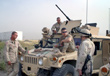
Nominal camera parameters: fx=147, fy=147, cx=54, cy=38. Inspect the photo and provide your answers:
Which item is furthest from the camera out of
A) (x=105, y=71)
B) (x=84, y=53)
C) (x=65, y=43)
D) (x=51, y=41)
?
(x=51, y=41)

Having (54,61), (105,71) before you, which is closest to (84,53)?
(105,71)

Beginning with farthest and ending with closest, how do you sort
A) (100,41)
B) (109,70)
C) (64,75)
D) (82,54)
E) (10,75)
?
(100,41), (10,75), (64,75), (82,54), (109,70)

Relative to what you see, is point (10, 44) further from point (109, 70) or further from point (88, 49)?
point (109, 70)

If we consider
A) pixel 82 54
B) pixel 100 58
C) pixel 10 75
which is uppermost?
pixel 82 54

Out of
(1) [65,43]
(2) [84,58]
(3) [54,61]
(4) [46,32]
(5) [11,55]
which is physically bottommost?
(3) [54,61]

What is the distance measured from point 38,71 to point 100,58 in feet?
7.02

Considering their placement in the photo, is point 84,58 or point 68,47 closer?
point 84,58

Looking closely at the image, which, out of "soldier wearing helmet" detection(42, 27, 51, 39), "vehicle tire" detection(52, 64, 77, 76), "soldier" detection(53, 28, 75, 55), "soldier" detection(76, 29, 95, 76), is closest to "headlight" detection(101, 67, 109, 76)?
"soldier" detection(76, 29, 95, 76)

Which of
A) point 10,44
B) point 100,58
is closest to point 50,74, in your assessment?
point 10,44

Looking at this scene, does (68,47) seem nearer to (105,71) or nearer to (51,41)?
(51,41)

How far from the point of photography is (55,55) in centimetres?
408

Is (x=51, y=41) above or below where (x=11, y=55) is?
above

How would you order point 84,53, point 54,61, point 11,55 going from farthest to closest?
1. point 11,55
2. point 54,61
3. point 84,53

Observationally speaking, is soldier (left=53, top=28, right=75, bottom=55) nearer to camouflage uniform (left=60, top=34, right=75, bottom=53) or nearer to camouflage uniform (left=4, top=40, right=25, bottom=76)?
camouflage uniform (left=60, top=34, right=75, bottom=53)
